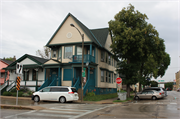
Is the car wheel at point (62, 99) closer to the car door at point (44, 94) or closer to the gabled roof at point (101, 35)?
the car door at point (44, 94)

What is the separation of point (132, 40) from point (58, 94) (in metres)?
11.6

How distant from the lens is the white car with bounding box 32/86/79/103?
17.5 metres

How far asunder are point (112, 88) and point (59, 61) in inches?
500

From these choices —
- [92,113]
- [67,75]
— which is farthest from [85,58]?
[92,113]

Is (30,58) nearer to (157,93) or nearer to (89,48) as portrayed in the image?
(89,48)

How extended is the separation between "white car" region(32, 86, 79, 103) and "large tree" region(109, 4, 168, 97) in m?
9.45

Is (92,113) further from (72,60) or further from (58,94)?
(72,60)

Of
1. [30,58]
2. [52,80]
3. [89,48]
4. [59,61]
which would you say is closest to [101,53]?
[89,48]

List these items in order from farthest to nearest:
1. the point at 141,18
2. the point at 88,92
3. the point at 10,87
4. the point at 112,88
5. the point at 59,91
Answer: the point at 112,88, the point at 10,87, the point at 141,18, the point at 88,92, the point at 59,91

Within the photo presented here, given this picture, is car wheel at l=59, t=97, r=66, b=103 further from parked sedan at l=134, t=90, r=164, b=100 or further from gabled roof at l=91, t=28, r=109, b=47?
gabled roof at l=91, t=28, r=109, b=47

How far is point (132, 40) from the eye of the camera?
74.9 ft

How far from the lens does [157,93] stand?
2327 centimetres

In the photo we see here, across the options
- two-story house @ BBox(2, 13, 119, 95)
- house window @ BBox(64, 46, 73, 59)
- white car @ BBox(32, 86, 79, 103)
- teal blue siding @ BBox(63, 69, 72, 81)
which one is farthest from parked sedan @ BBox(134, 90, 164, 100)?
house window @ BBox(64, 46, 73, 59)

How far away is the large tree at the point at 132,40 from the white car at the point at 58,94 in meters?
9.45
